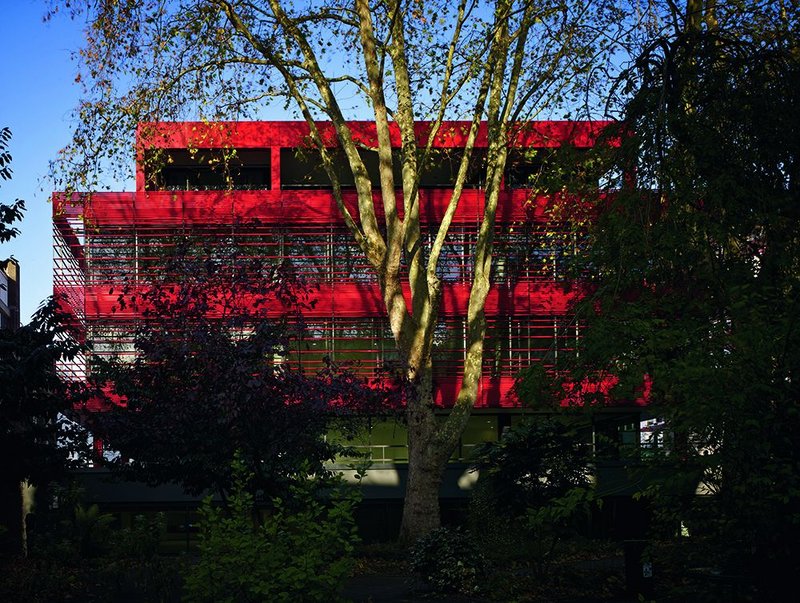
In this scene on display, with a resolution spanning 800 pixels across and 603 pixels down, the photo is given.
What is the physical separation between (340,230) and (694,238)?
20.4 metres

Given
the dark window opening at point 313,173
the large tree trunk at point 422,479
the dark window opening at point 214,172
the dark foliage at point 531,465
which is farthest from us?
the dark window opening at point 313,173

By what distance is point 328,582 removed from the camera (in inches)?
388

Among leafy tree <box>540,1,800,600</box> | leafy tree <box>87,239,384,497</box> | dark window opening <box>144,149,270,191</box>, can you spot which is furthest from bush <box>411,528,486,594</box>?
dark window opening <box>144,149,270,191</box>

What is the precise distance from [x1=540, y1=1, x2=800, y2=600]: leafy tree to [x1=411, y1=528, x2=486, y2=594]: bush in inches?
169

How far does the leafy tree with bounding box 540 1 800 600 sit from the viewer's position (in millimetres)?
8656

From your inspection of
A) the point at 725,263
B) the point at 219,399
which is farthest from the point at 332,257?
the point at 725,263

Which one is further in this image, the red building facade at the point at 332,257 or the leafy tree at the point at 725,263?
the red building facade at the point at 332,257

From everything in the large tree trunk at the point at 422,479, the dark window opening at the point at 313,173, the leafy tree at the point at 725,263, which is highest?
the dark window opening at the point at 313,173

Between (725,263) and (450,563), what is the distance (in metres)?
6.57

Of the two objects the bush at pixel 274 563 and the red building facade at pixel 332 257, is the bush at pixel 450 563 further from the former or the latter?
the red building facade at pixel 332 257

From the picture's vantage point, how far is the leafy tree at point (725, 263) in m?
8.66

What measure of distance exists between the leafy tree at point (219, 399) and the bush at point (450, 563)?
7.20 feet

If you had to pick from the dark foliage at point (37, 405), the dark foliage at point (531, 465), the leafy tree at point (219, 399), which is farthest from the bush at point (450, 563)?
the dark foliage at point (37, 405)

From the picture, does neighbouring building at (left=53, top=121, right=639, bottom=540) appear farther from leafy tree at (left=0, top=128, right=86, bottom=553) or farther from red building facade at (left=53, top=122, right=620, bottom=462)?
leafy tree at (left=0, top=128, right=86, bottom=553)
